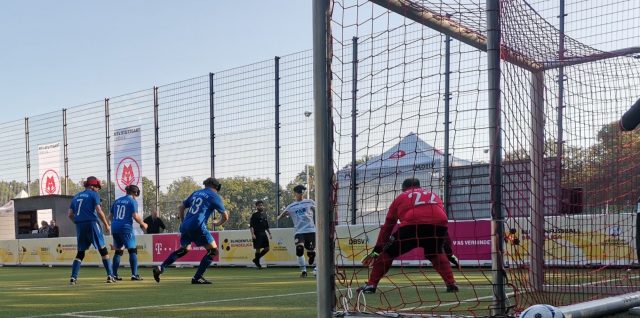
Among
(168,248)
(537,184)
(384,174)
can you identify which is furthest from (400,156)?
(168,248)

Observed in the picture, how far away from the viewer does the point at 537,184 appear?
6930 mm

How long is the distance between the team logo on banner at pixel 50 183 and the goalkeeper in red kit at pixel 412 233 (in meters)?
21.1

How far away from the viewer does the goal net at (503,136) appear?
17.2ft

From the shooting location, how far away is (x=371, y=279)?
7.95 meters

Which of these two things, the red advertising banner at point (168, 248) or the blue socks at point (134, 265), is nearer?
the blue socks at point (134, 265)

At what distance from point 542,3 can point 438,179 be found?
2.94 m

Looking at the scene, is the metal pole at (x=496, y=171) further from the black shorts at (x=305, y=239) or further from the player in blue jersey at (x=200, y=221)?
the black shorts at (x=305, y=239)

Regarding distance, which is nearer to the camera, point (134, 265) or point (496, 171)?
point (496, 171)

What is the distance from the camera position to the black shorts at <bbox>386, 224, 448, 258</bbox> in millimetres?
7566

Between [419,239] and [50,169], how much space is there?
22.1 m

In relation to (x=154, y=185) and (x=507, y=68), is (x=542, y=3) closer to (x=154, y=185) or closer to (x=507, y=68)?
(x=507, y=68)

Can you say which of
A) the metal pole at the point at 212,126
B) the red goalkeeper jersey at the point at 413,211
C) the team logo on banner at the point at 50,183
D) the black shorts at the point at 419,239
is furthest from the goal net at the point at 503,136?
the team logo on banner at the point at 50,183

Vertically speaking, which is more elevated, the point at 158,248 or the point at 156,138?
the point at 156,138

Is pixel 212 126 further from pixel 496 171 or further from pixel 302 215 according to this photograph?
pixel 496 171
